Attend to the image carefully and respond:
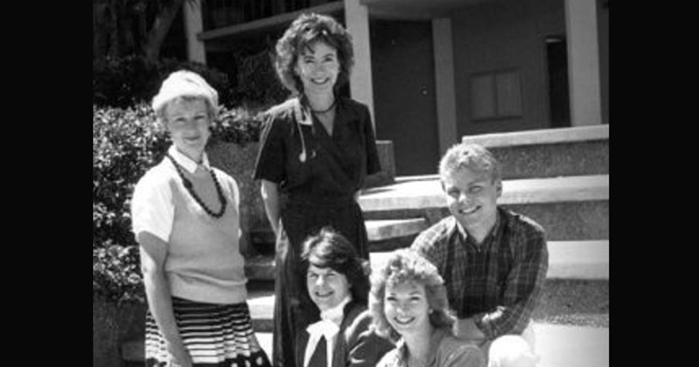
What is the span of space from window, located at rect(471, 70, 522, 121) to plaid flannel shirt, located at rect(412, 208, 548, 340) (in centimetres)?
792

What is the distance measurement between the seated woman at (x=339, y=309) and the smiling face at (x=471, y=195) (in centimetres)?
44

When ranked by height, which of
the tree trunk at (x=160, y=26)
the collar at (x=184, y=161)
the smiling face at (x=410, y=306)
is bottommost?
the smiling face at (x=410, y=306)

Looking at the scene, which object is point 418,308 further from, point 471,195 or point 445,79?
point 445,79

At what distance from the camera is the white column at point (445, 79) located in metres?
11.3

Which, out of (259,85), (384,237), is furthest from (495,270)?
(259,85)

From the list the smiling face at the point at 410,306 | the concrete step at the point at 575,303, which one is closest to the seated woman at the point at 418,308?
the smiling face at the point at 410,306

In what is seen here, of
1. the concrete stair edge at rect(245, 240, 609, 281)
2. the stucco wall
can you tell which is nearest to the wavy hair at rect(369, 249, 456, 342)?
the concrete stair edge at rect(245, 240, 609, 281)

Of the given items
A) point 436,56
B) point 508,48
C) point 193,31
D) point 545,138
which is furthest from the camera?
point 436,56

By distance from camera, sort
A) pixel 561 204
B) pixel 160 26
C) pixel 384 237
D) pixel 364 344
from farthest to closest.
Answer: pixel 160 26 → pixel 384 237 → pixel 561 204 → pixel 364 344

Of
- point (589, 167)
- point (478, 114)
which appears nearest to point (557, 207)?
point (589, 167)

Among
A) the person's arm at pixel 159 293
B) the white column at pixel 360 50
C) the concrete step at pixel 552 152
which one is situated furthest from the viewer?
the white column at pixel 360 50

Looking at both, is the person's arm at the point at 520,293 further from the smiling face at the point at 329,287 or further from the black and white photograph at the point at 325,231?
the smiling face at the point at 329,287

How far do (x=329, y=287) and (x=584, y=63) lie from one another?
6115 millimetres

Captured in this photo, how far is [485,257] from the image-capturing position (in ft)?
9.26
